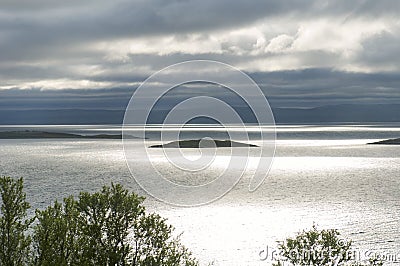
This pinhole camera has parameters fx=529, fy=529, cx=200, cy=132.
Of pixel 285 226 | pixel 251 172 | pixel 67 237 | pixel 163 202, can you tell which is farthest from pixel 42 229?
pixel 251 172

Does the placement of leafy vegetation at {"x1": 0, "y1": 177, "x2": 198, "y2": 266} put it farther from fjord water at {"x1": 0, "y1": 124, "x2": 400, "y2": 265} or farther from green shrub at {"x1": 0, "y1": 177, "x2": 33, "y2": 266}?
fjord water at {"x1": 0, "y1": 124, "x2": 400, "y2": 265}

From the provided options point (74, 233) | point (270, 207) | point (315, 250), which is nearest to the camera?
point (315, 250)

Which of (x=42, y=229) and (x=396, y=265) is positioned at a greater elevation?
(x=42, y=229)

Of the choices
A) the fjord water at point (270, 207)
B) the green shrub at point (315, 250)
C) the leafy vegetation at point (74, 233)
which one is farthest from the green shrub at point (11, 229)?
the fjord water at point (270, 207)

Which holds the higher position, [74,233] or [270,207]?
[74,233]

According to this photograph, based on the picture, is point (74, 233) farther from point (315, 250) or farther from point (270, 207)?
point (270, 207)

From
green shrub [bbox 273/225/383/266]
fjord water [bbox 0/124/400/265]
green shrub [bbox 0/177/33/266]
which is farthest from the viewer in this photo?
fjord water [bbox 0/124/400/265]

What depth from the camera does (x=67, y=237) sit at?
75.4 ft

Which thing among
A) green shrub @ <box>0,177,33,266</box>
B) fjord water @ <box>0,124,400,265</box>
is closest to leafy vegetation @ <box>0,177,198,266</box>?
green shrub @ <box>0,177,33,266</box>

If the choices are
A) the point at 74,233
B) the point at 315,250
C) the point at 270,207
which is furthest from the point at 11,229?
the point at 270,207

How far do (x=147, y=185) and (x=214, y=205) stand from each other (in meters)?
25.2

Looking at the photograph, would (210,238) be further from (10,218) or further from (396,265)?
(10,218)

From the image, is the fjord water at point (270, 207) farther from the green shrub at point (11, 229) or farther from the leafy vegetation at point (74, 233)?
the green shrub at point (11, 229)

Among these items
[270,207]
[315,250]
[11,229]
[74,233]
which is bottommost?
[270,207]
